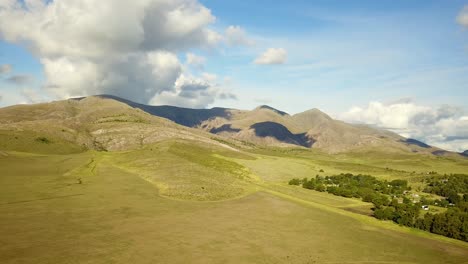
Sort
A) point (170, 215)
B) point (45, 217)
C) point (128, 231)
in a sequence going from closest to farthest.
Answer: point (128, 231), point (45, 217), point (170, 215)

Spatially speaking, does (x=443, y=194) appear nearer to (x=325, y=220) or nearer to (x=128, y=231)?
(x=325, y=220)

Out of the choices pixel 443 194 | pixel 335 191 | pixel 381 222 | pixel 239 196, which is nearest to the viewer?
pixel 381 222

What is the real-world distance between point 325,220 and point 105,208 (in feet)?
192

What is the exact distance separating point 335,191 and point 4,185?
129969 millimetres

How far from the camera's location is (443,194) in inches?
7308

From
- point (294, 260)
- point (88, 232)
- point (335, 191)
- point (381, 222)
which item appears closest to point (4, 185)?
point (88, 232)

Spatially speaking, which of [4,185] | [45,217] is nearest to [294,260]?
[45,217]

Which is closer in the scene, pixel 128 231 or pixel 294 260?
pixel 294 260

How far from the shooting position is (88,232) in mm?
68062

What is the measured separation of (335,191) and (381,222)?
57824 millimetres

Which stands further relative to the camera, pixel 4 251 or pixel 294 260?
pixel 294 260

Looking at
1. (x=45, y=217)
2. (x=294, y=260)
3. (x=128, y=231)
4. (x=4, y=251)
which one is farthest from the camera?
(x=45, y=217)

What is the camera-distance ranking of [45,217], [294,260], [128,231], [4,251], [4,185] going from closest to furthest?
1. [4,251]
2. [294,260]
3. [128,231]
4. [45,217]
5. [4,185]

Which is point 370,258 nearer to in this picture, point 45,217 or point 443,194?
point 45,217
